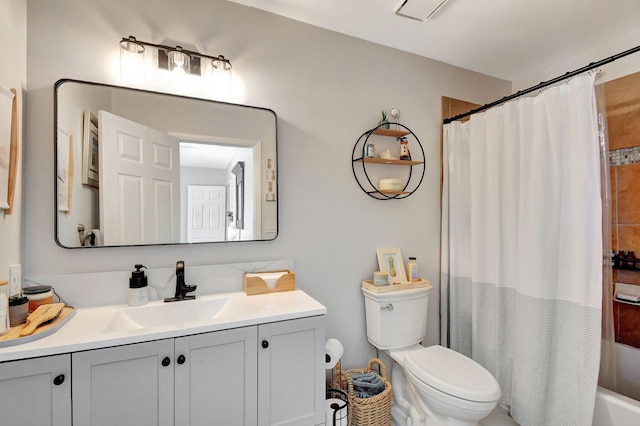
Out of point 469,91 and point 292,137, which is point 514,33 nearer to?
point 469,91

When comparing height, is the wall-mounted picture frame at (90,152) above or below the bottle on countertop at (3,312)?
above

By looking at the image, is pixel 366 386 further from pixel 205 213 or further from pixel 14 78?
pixel 14 78

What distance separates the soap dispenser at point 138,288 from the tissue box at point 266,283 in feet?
1.53

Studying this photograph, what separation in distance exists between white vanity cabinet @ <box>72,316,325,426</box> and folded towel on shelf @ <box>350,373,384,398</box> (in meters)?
0.48

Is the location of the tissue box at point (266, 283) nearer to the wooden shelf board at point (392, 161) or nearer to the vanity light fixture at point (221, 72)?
the wooden shelf board at point (392, 161)

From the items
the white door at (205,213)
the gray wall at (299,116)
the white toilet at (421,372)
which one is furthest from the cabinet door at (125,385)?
the white toilet at (421,372)

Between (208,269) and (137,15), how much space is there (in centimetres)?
129

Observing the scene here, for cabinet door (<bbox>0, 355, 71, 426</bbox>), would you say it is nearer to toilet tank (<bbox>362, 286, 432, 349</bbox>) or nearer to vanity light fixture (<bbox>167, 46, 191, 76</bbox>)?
vanity light fixture (<bbox>167, 46, 191, 76</bbox>)

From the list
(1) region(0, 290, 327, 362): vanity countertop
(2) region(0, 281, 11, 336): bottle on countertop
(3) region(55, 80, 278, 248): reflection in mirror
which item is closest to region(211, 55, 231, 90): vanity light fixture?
(3) region(55, 80, 278, 248): reflection in mirror

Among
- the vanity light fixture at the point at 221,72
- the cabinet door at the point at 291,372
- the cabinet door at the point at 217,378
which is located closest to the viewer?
the cabinet door at the point at 217,378

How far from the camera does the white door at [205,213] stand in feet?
5.17

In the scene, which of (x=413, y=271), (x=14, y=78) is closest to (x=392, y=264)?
(x=413, y=271)

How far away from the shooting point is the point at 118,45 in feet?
4.82

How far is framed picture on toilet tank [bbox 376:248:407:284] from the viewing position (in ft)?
6.73
